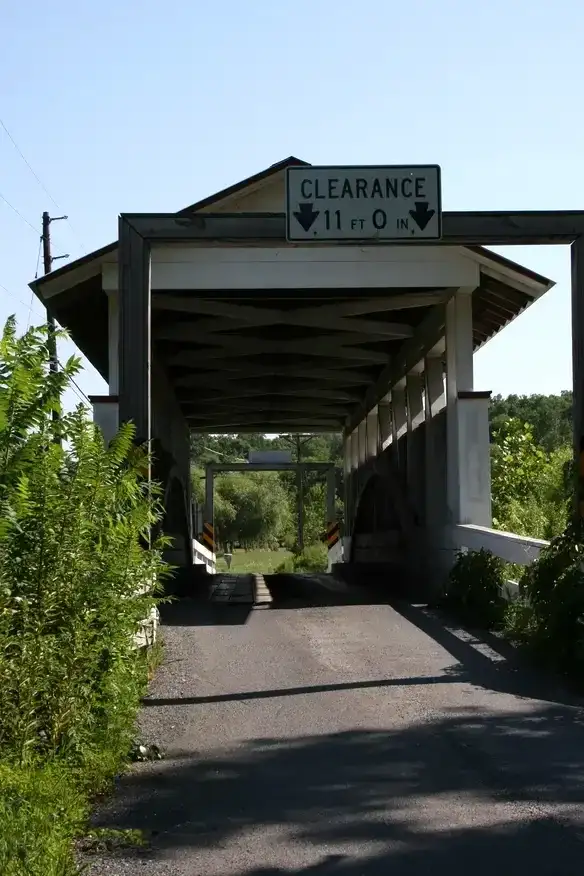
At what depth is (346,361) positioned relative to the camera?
21453mm

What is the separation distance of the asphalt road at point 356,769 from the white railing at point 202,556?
57.6ft

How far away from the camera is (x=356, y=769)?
5910 millimetres

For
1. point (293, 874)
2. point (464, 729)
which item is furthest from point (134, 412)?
point (293, 874)

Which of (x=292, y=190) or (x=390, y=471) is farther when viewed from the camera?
(x=390, y=471)

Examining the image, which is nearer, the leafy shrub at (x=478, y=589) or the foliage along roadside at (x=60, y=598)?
the foliage along roadside at (x=60, y=598)

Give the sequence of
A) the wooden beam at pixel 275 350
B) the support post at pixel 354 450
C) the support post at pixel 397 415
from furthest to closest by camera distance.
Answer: the support post at pixel 354 450 → the support post at pixel 397 415 → the wooden beam at pixel 275 350

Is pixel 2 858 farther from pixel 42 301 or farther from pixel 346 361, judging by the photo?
pixel 346 361

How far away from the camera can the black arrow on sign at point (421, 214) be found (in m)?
9.99

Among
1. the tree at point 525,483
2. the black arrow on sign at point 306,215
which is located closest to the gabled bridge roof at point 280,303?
the black arrow on sign at point 306,215

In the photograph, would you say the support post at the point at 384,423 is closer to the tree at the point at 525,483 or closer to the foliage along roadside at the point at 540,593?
the tree at the point at 525,483

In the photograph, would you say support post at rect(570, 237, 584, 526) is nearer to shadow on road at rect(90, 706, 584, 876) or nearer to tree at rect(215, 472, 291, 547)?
shadow on road at rect(90, 706, 584, 876)

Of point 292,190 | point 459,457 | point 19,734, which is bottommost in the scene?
point 19,734

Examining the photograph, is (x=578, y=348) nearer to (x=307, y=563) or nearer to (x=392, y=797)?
(x=392, y=797)

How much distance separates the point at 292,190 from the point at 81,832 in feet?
21.2
